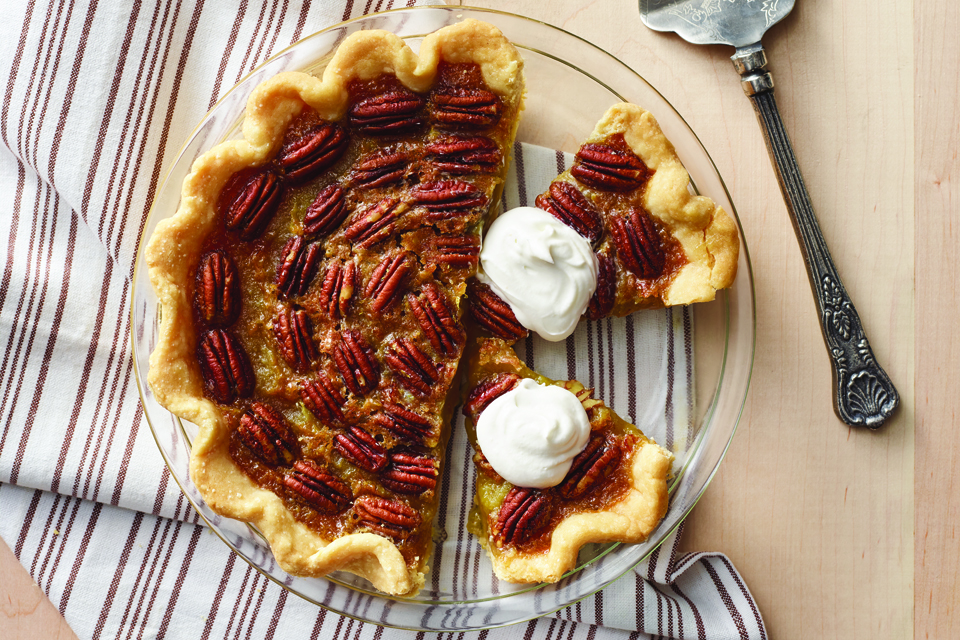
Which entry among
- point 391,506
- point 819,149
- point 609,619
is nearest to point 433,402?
point 391,506

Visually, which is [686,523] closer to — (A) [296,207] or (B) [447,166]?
(B) [447,166]

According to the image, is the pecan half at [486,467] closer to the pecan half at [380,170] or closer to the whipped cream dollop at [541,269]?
the whipped cream dollop at [541,269]

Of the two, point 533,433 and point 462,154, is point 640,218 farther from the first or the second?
point 533,433

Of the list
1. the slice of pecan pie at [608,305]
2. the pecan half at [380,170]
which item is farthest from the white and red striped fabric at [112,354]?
the pecan half at [380,170]

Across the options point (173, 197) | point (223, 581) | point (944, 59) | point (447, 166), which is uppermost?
point (944, 59)

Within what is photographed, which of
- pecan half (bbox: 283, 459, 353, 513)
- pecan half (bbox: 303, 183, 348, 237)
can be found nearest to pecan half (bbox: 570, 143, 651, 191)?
pecan half (bbox: 303, 183, 348, 237)

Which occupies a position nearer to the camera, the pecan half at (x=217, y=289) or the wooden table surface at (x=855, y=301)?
the pecan half at (x=217, y=289)

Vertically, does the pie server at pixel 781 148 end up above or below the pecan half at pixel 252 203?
above
